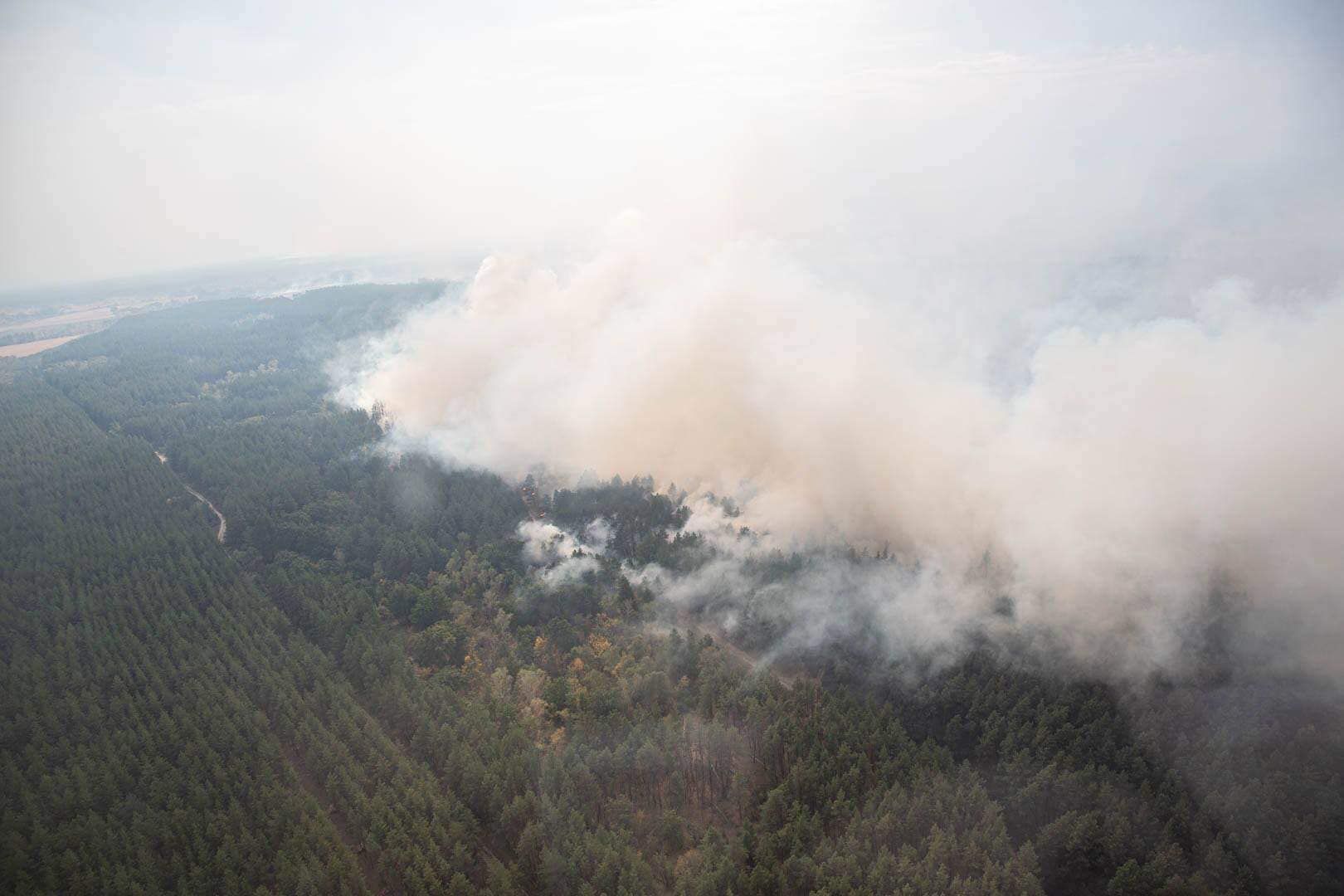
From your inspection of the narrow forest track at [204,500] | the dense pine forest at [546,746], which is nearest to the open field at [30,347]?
the narrow forest track at [204,500]

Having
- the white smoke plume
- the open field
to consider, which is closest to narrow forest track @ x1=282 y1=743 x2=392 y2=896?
the white smoke plume

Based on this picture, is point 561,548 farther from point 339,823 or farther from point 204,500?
point 204,500

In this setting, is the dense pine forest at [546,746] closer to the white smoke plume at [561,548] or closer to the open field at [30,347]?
the white smoke plume at [561,548]

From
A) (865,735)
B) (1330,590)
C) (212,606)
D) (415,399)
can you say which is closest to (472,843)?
(865,735)

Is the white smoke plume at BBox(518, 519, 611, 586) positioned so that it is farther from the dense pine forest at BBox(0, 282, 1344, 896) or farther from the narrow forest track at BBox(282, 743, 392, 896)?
the narrow forest track at BBox(282, 743, 392, 896)

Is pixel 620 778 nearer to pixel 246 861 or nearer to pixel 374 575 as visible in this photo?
pixel 246 861

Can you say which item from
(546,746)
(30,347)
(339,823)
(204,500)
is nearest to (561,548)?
(546,746)
